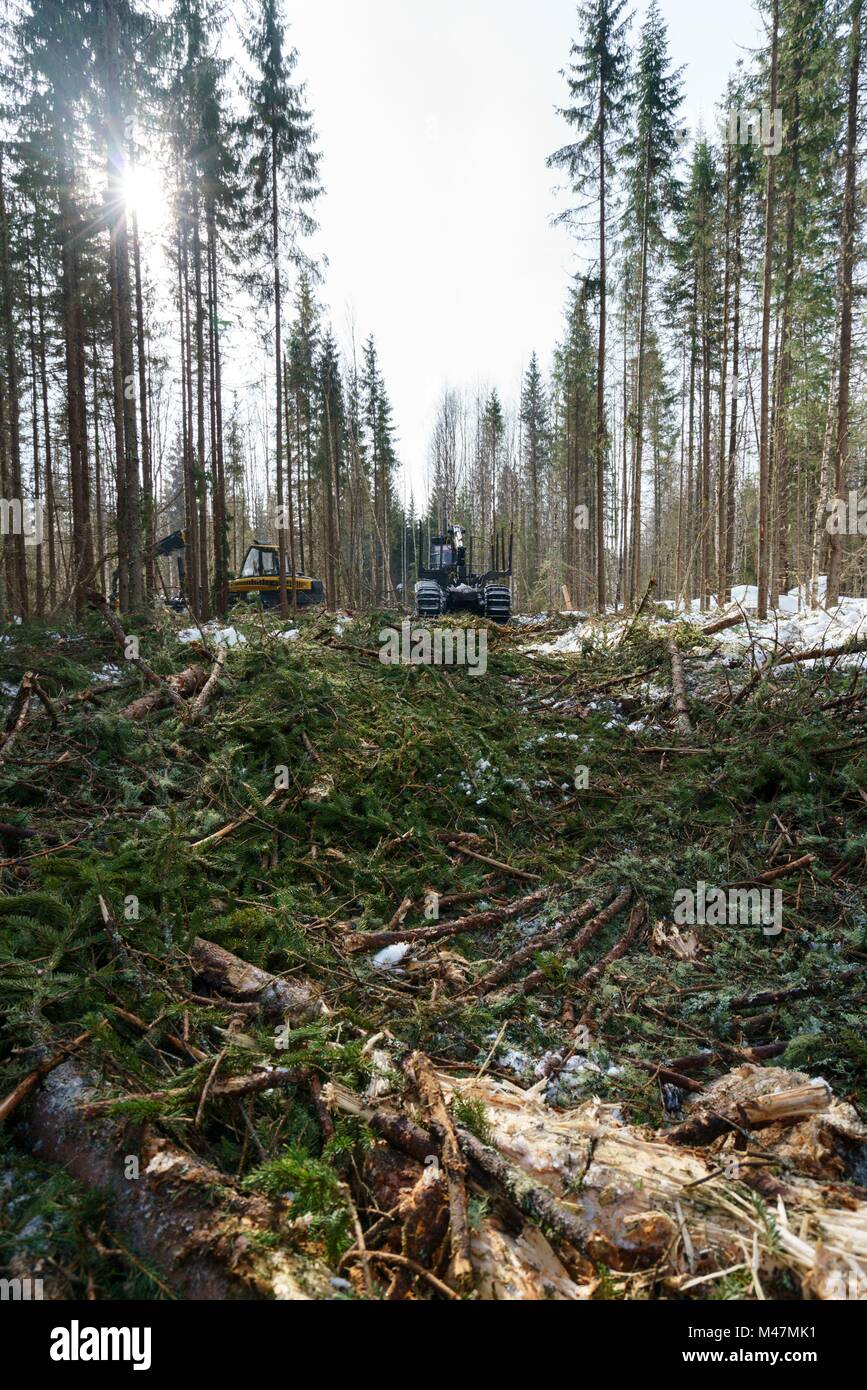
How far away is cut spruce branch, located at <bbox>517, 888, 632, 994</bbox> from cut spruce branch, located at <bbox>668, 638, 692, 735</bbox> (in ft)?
9.76

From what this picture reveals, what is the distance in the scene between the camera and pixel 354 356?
82.2 ft

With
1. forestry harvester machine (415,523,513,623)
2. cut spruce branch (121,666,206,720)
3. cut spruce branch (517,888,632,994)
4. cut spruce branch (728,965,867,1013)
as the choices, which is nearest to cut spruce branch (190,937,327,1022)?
cut spruce branch (517,888,632,994)

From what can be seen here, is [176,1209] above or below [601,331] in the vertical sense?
below

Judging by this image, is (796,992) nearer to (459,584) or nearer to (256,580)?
(459,584)

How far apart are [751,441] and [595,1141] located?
97.3ft

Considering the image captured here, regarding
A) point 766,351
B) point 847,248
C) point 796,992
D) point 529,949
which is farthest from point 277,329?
point 796,992

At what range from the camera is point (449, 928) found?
13.8ft

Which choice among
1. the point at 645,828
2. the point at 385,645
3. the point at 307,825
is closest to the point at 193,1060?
the point at 307,825

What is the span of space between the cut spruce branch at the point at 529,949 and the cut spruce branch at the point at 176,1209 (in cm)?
195

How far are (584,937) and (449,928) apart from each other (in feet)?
3.01

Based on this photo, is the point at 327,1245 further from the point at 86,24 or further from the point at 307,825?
the point at 86,24

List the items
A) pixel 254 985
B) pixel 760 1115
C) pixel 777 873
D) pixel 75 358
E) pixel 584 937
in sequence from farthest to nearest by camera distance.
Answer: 1. pixel 75 358
2. pixel 777 873
3. pixel 584 937
4. pixel 254 985
5. pixel 760 1115

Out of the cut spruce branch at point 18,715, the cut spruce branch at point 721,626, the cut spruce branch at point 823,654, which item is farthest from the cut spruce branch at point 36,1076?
the cut spruce branch at point 721,626

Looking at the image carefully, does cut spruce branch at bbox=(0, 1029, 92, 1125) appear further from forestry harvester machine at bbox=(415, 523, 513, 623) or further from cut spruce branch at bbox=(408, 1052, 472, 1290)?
forestry harvester machine at bbox=(415, 523, 513, 623)
